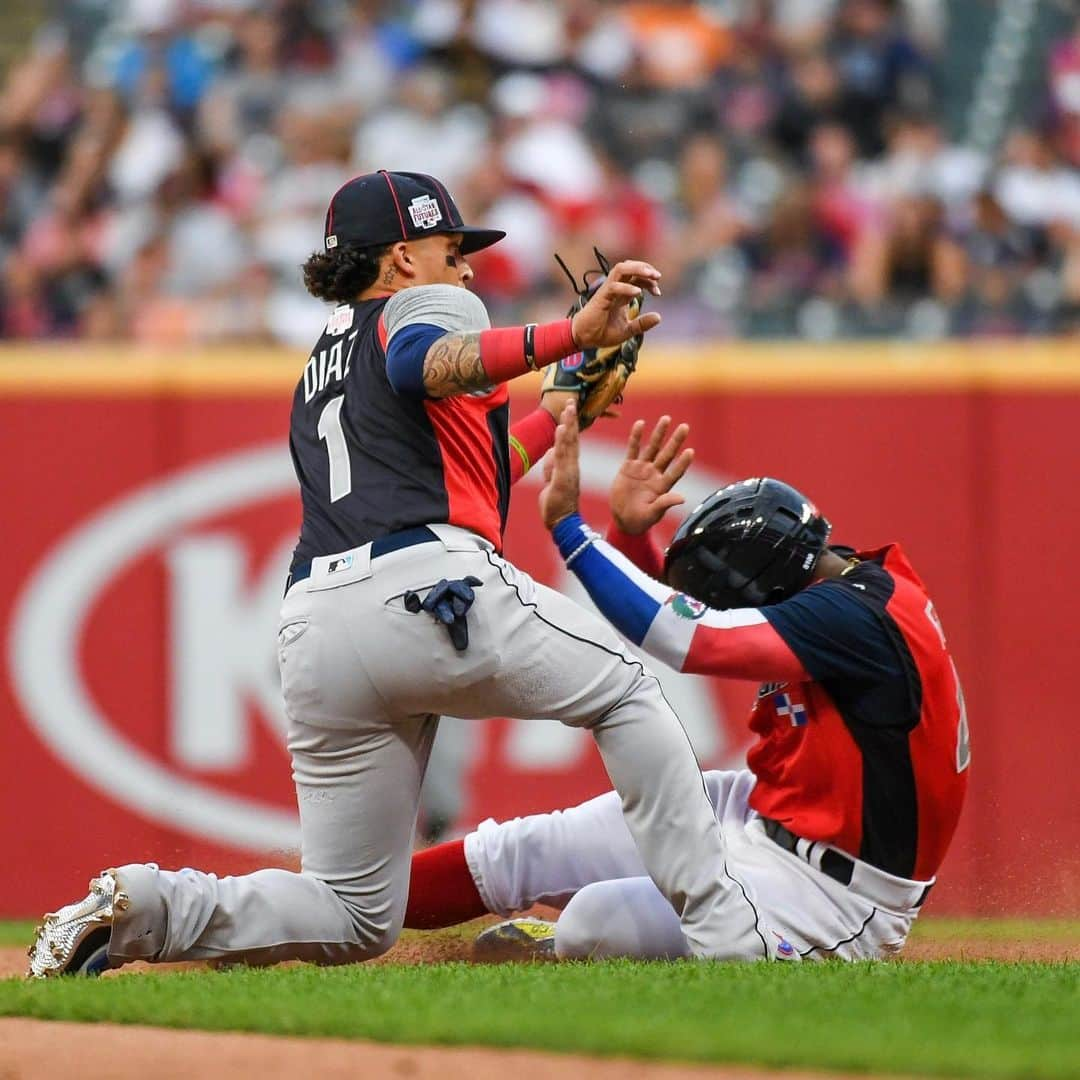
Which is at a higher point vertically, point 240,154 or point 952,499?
point 240,154

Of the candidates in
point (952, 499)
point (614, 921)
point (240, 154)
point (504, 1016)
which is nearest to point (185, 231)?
point (240, 154)

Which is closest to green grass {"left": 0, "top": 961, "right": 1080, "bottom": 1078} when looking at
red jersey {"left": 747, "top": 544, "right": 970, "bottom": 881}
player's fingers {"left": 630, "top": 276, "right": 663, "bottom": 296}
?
red jersey {"left": 747, "top": 544, "right": 970, "bottom": 881}

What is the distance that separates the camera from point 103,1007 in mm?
4371

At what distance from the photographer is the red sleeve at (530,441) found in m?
5.54

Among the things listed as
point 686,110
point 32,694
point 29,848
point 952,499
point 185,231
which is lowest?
point 29,848

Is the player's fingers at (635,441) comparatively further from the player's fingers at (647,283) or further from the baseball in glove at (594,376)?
the player's fingers at (647,283)

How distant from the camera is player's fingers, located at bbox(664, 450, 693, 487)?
205 inches

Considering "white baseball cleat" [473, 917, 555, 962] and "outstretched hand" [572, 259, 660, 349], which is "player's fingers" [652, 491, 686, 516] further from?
"white baseball cleat" [473, 917, 555, 962]

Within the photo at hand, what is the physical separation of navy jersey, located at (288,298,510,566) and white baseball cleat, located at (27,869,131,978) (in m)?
0.95

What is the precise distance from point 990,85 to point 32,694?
23.2ft

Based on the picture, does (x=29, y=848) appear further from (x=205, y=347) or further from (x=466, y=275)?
(x=466, y=275)

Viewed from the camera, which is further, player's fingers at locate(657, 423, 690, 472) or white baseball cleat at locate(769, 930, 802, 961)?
player's fingers at locate(657, 423, 690, 472)

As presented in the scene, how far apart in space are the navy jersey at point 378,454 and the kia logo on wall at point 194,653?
12.2 ft

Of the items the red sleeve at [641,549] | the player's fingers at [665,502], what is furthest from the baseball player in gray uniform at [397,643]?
the red sleeve at [641,549]
